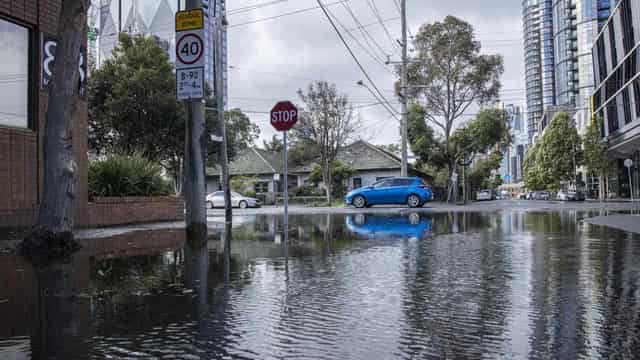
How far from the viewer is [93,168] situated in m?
15.5

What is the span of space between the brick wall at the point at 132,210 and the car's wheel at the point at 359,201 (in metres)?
13.7

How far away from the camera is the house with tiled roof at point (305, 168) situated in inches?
2237

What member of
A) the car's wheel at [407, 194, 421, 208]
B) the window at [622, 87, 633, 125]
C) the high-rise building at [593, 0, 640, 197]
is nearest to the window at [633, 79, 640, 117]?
the high-rise building at [593, 0, 640, 197]

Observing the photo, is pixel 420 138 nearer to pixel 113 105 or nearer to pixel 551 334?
pixel 113 105

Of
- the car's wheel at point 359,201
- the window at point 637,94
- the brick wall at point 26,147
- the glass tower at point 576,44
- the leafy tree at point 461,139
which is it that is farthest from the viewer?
the glass tower at point 576,44

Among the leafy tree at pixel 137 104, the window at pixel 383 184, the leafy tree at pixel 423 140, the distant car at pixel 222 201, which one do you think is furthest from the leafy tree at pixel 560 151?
the leafy tree at pixel 137 104

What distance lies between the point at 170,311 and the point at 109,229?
29.3ft

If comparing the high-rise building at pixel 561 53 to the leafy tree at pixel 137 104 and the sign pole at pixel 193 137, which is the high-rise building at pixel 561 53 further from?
the sign pole at pixel 193 137

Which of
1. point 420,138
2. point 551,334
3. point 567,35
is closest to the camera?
point 551,334

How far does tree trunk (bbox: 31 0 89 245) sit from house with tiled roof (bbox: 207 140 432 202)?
Result: 46.4 meters

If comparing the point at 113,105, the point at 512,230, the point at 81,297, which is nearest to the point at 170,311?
the point at 81,297

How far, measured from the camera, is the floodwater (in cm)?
414

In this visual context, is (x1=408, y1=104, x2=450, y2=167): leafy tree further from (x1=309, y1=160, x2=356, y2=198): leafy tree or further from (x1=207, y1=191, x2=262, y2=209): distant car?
(x1=207, y1=191, x2=262, y2=209): distant car

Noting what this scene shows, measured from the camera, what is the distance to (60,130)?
914cm
